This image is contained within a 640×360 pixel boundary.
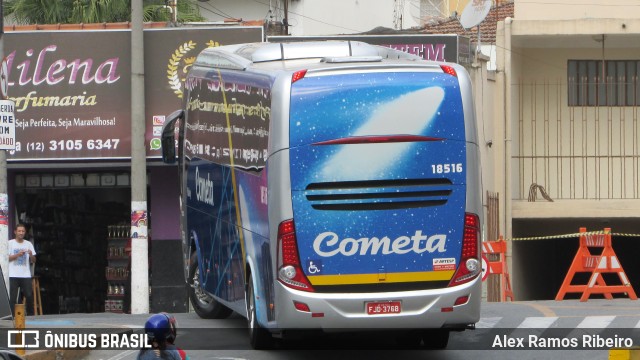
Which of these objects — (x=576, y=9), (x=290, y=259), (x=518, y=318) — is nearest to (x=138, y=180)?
(x=518, y=318)

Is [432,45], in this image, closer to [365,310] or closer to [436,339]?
[436,339]

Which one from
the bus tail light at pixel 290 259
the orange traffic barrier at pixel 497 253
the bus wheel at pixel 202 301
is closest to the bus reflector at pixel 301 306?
the bus tail light at pixel 290 259

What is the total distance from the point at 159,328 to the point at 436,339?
6514 mm

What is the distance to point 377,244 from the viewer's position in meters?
13.4

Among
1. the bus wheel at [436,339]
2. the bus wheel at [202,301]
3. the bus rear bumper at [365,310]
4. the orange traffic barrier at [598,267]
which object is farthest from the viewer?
the orange traffic barrier at [598,267]

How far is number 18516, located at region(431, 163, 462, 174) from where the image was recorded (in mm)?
13539

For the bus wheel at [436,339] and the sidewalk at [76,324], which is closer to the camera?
the sidewalk at [76,324]

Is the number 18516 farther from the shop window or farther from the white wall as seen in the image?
the shop window

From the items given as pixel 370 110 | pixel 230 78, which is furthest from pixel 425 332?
pixel 230 78

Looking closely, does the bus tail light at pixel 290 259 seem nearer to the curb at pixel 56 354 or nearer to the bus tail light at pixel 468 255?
the bus tail light at pixel 468 255

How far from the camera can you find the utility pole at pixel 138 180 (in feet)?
78.4

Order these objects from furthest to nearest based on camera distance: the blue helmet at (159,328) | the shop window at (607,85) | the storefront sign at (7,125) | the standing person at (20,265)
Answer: the shop window at (607,85) → the standing person at (20,265) → the storefront sign at (7,125) → the blue helmet at (159,328)

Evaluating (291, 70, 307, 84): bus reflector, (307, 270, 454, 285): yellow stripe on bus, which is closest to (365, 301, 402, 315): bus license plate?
(307, 270, 454, 285): yellow stripe on bus

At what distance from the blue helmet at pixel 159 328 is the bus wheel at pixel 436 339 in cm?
614
